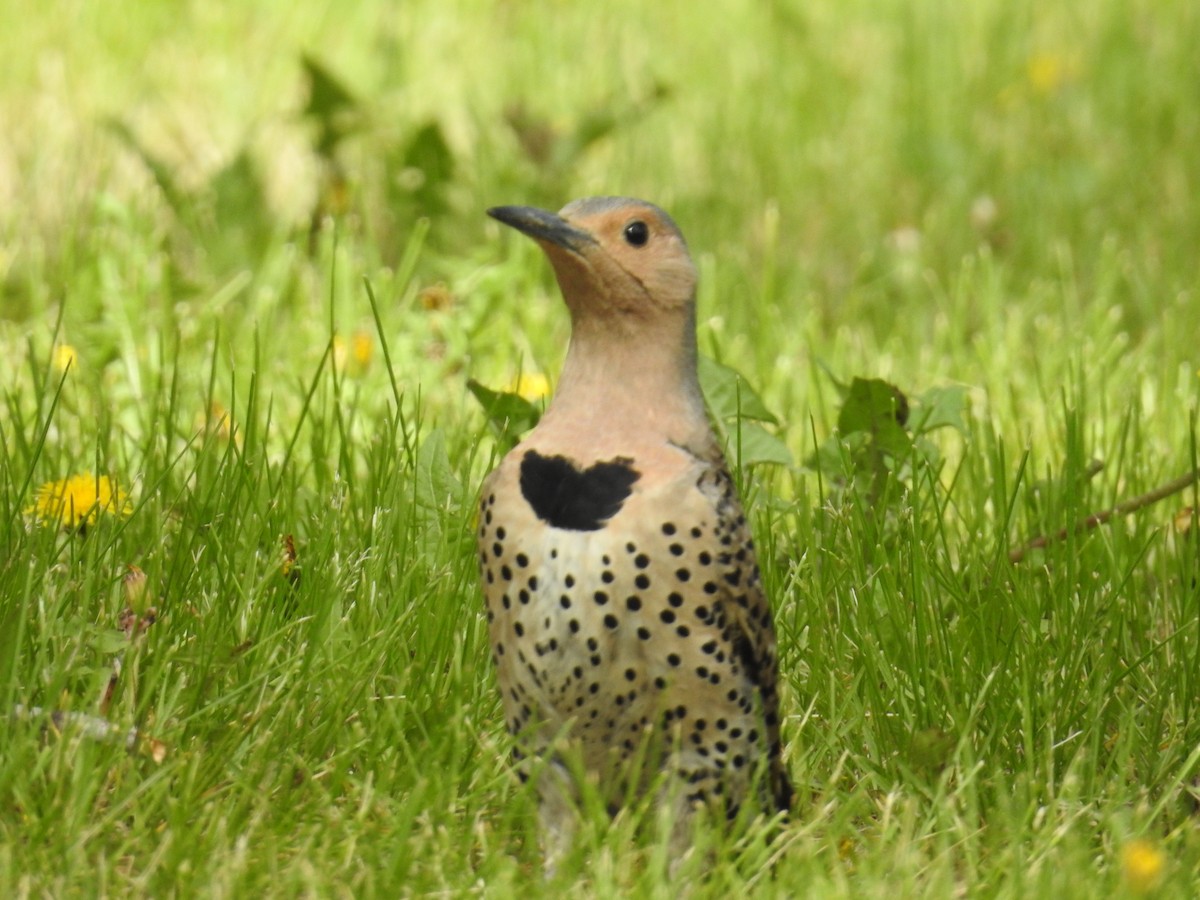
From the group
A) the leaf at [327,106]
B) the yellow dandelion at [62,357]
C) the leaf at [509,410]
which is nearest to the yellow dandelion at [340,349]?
the yellow dandelion at [62,357]

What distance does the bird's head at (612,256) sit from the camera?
296 centimetres

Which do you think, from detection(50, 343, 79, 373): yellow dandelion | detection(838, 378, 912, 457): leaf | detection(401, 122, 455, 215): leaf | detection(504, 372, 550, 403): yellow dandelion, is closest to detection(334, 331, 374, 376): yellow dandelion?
detection(504, 372, 550, 403): yellow dandelion

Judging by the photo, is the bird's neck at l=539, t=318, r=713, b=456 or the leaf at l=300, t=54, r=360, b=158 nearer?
the bird's neck at l=539, t=318, r=713, b=456

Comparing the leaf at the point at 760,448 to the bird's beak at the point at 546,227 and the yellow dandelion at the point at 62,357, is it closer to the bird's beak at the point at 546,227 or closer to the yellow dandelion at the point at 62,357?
the bird's beak at the point at 546,227

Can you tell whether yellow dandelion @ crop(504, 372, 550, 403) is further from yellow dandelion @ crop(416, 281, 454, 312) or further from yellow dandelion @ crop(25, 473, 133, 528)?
yellow dandelion @ crop(25, 473, 133, 528)

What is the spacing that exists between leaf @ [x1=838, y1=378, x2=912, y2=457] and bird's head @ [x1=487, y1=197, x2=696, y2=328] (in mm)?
1270

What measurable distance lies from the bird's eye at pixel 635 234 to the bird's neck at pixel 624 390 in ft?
0.43

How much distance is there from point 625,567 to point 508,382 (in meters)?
2.79

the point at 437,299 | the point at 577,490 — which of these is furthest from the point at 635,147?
the point at 577,490

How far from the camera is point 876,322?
654 cm

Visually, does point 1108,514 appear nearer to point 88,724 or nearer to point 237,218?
point 88,724

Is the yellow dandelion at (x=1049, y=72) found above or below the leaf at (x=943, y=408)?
above

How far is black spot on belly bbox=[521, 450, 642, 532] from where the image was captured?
2.89 m

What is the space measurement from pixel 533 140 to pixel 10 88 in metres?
2.22
